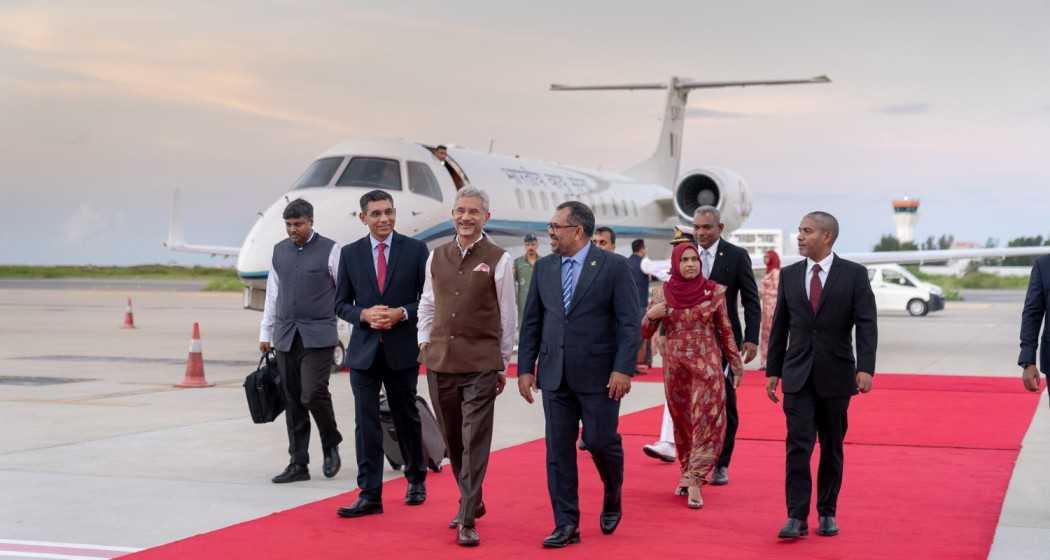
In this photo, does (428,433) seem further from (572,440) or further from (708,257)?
(708,257)

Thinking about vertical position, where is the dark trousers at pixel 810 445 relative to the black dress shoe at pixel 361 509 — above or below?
above

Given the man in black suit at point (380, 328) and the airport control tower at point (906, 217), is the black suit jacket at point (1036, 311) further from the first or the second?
the airport control tower at point (906, 217)

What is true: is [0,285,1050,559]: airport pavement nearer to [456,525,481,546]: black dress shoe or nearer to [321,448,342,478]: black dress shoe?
[321,448,342,478]: black dress shoe

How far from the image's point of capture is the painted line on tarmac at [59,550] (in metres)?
6.23

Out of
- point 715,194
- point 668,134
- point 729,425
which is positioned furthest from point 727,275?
point 668,134

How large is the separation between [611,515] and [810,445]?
3.55ft

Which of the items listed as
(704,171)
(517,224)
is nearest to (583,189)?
(704,171)

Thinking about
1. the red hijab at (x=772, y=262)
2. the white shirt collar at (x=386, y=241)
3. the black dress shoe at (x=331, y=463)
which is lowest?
the black dress shoe at (x=331, y=463)

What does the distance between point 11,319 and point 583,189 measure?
1317 centimetres

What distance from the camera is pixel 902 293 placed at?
116ft

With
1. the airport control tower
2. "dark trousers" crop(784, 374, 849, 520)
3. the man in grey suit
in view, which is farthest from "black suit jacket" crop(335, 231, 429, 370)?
the airport control tower

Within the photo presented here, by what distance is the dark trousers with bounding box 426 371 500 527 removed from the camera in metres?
6.79

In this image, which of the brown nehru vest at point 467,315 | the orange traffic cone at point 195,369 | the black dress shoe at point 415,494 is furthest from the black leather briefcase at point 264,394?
the orange traffic cone at point 195,369

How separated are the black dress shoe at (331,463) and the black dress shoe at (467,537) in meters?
2.19
